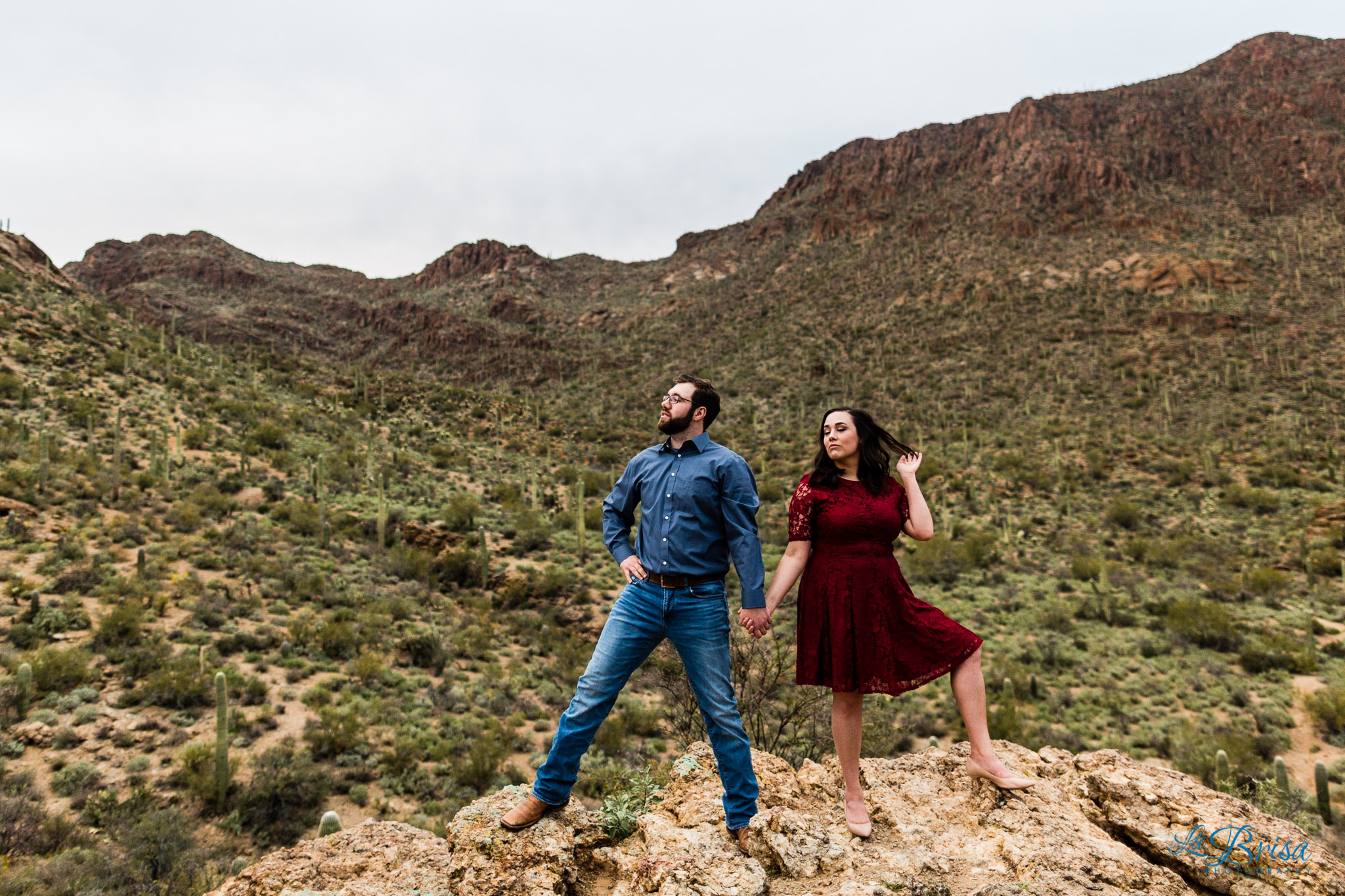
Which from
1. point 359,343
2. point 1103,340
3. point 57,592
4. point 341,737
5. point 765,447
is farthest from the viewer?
point 359,343

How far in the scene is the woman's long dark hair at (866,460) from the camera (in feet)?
8.54

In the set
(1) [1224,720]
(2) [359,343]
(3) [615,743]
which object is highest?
(2) [359,343]

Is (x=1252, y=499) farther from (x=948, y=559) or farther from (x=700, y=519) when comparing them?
(x=700, y=519)

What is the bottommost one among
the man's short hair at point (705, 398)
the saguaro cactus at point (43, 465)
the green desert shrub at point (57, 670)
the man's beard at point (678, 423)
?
the green desert shrub at point (57, 670)

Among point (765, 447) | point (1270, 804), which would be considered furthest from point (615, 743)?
point (765, 447)

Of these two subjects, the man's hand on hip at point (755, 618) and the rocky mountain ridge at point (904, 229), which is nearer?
the man's hand on hip at point (755, 618)

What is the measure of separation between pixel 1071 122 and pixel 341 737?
68880 mm

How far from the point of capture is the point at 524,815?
2432mm

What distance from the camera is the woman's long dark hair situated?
260 cm

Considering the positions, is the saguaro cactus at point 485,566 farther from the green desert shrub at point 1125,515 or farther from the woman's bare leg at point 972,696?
the green desert shrub at point 1125,515

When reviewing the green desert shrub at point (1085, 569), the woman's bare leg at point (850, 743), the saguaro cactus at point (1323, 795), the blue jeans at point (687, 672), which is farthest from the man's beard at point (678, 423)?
the green desert shrub at point (1085, 569)

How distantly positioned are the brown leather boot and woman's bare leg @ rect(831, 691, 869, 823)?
130cm

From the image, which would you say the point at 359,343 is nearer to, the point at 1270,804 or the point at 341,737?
the point at 341,737

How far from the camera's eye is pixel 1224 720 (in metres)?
9.33
